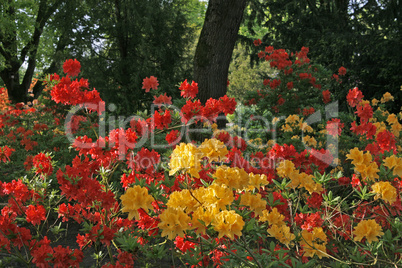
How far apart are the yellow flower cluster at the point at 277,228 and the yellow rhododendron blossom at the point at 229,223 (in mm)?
535

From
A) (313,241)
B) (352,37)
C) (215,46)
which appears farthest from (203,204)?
(352,37)

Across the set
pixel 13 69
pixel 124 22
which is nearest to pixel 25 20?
pixel 13 69

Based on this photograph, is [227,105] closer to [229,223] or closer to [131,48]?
[229,223]

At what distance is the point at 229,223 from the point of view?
1391mm

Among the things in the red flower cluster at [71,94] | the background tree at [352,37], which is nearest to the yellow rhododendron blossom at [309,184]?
the red flower cluster at [71,94]

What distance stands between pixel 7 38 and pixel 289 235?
14.3 m

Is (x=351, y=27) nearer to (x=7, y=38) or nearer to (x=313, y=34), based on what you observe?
(x=313, y=34)

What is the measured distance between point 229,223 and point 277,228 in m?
0.60

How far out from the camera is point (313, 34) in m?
9.62

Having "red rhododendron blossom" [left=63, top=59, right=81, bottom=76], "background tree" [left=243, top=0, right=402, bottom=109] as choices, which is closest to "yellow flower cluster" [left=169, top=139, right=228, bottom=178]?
"red rhododendron blossom" [left=63, top=59, right=81, bottom=76]

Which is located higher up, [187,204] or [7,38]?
[7,38]

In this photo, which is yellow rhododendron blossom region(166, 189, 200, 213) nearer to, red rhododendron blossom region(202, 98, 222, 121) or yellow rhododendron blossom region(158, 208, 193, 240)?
yellow rhododendron blossom region(158, 208, 193, 240)

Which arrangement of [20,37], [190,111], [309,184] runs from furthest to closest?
1. [20,37]
2. [190,111]
3. [309,184]

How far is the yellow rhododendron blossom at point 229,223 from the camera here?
1.39 meters
